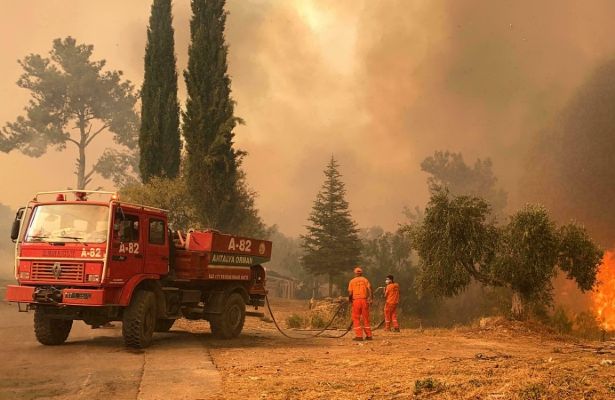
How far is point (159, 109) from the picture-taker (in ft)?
117

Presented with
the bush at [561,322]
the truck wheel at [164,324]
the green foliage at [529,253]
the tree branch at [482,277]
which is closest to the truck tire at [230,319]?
the truck wheel at [164,324]

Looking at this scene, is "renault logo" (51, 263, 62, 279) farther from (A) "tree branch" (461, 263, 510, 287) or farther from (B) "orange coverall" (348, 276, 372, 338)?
(A) "tree branch" (461, 263, 510, 287)

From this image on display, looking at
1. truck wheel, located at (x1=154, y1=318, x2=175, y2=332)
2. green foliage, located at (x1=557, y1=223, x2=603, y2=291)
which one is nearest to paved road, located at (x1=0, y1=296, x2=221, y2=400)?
truck wheel, located at (x1=154, y1=318, x2=175, y2=332)

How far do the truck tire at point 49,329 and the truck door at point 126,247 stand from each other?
1.89 meters

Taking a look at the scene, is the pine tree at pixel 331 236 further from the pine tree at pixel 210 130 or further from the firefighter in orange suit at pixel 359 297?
the firefighter in orange suit at pixel 359 297

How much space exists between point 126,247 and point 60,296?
154 cm

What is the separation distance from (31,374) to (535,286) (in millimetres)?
15132

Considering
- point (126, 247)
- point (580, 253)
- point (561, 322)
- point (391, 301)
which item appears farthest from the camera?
point (561, 322)

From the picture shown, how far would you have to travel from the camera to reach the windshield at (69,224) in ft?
38.4

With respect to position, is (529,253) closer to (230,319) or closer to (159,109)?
(230,319)

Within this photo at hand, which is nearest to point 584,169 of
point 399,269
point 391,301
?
point 399,269

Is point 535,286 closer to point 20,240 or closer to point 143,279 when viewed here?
point 143,279

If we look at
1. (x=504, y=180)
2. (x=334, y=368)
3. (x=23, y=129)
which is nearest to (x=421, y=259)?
(x=334, y=368)

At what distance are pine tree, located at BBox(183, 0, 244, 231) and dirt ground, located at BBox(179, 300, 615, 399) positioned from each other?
16916mm
